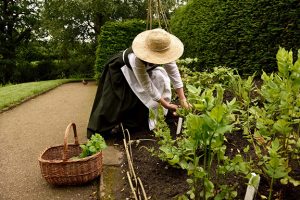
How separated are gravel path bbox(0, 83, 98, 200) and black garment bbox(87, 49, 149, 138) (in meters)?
0.41

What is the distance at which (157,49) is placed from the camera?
3.21 meters

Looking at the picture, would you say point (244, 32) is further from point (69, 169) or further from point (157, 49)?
point (69, 169)

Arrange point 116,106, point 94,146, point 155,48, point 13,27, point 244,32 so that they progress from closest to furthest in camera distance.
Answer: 1. point 94,146
2. point 155,48
3. point 116,106
4. point 244,32
5. point 13,27

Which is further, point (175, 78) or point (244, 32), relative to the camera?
point (244, 32)

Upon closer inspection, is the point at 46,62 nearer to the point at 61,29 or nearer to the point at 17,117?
the point at 61,29

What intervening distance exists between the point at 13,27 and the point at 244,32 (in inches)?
823

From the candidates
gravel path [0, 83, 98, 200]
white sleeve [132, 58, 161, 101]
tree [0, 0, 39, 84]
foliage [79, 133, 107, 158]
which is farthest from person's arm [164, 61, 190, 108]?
tree [0, 0, 39, 84]

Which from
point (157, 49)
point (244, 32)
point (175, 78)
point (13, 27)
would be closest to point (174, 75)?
point (175, 78)

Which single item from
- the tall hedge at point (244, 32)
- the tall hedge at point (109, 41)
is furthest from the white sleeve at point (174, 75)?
the tall hedge at point (109, 41)

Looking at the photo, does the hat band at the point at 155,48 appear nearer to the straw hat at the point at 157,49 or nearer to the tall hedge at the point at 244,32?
the straw hat at the point at 157,49

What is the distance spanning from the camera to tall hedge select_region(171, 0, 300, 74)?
530 centimetres

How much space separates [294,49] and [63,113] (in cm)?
415

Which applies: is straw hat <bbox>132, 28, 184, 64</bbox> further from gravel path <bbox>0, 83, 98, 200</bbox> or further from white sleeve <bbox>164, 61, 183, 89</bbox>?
gravel path <bbox>0, 83, 98, 200</bbox>

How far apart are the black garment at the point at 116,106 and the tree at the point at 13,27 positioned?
64.8ft
